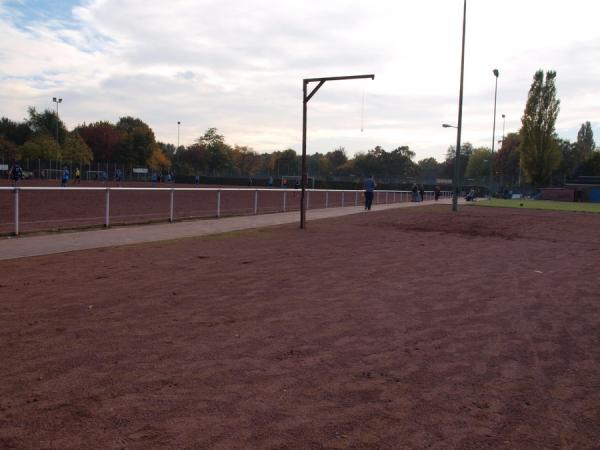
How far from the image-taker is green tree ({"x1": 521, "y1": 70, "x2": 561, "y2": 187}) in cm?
7781

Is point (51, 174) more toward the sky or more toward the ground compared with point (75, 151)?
more toward the ground

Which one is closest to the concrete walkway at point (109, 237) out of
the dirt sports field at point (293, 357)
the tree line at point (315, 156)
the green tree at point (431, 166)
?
the dirt sports field at point (293, 357)

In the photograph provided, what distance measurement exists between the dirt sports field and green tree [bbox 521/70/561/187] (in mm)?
76251

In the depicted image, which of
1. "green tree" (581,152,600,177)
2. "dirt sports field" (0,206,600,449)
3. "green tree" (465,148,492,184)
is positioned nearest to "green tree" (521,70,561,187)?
"green tree" (581,152,600,177)

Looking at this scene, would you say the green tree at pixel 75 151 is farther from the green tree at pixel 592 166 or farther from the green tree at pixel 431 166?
the green tree at pixel 431 166

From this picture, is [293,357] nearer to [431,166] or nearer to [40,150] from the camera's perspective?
[40,150]

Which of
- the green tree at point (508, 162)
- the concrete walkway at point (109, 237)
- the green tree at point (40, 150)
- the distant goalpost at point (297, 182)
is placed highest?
the green tree at point (508, 162)

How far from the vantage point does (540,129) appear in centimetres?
7844

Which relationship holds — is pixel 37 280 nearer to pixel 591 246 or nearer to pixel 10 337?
pixel 10 337

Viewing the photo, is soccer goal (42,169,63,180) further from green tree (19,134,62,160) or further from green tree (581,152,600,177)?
green tree (581,152,600,177)

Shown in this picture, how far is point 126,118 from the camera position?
12850 centimetres

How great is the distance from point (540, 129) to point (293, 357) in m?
83.7

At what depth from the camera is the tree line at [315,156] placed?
257 feet

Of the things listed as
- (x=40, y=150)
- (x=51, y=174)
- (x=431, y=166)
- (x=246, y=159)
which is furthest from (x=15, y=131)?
(x=431, y=166)
